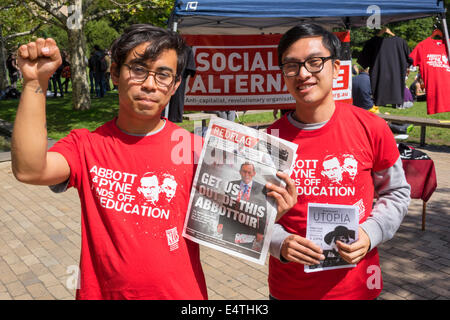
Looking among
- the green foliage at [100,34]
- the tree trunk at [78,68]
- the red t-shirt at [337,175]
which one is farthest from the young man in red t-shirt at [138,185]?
the green foliage at [100,34]

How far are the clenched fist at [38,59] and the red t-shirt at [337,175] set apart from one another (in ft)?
3.42

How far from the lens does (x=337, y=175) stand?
1.94m

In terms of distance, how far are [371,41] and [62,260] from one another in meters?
4.98

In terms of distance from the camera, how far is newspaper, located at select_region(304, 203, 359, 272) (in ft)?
5.88

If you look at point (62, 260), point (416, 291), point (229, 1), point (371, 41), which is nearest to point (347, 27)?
point (371, 41)

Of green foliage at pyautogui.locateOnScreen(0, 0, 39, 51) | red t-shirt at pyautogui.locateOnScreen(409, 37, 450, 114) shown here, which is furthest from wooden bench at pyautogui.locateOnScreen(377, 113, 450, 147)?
green foliage at pyautogui.locateOnScreen(0, 0, 39, 51)

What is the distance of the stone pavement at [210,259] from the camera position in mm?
4191

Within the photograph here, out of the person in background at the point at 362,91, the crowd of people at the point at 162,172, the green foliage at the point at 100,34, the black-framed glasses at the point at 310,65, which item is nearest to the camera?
the crowd of people at the point at 162,172

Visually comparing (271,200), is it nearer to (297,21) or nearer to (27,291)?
(27,291)

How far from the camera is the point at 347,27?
6.16 metres

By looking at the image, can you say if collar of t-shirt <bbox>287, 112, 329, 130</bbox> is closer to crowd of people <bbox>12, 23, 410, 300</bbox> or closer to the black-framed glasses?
crowd of people <bbox>12, 23, 410, 300</bbox>

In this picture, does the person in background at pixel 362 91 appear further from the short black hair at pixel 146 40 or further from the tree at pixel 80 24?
the short black hair at pixel 146 40

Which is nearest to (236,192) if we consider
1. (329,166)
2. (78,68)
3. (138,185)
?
(138,185)
